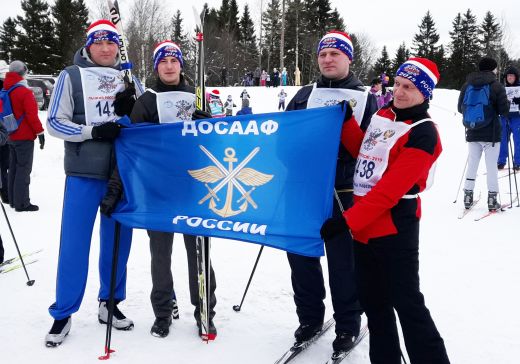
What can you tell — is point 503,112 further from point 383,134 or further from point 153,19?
point 153,19

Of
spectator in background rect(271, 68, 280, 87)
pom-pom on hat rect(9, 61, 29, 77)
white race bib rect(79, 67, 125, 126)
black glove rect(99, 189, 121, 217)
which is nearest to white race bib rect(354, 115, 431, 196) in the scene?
black glove rect(99, 189, 121, 217)

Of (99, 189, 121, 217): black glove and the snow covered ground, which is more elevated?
(99, 189, 121, 217): black glove

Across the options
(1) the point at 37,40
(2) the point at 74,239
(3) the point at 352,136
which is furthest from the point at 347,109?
(1) the point at 37,40

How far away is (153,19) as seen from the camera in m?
38.5

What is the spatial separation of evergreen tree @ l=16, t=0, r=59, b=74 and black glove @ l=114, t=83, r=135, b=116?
142 ft

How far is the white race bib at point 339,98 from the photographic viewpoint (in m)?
3.16

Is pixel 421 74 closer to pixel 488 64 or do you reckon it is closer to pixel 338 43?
pixel 338 43

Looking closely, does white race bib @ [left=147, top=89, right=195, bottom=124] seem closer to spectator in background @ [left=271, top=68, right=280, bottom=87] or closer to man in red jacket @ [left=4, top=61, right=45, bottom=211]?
man in red jacket @ [left=4, top=61, right=45, bottom=211]

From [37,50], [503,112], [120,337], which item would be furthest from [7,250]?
[37,50]

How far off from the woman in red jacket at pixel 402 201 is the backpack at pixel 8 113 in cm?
660

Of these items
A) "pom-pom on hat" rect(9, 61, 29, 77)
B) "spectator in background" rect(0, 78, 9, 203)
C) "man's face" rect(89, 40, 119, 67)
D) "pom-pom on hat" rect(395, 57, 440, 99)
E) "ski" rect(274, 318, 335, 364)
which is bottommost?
"ski" rect(274, 318, 335, 364)

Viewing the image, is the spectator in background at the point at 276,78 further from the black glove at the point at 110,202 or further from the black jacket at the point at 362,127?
the black glove at the point at 110,202

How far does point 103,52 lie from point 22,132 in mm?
5029

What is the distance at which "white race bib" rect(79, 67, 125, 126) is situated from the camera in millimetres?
3399
